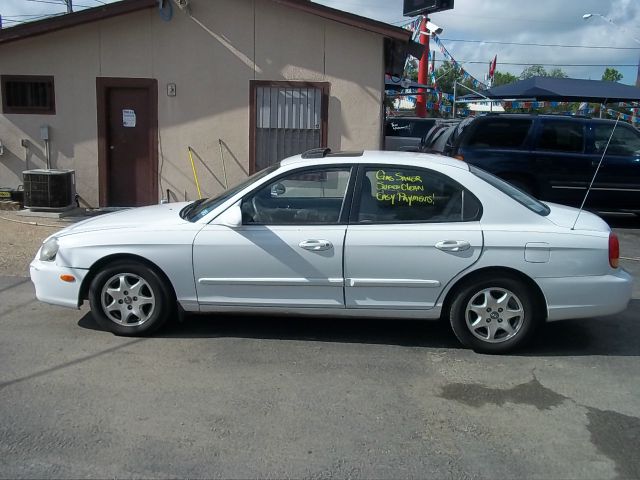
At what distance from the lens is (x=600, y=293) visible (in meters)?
4.80

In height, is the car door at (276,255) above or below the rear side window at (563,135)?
below

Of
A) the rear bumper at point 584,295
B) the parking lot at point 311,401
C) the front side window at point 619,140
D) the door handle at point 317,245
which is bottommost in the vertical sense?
the parking lot at point 311,401

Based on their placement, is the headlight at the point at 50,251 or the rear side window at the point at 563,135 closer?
the headlight at the point at 50,251

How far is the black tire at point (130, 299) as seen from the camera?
5031 millimetres

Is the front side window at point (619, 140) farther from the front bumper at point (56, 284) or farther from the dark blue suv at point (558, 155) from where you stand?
the front bumper at point (56, 284)

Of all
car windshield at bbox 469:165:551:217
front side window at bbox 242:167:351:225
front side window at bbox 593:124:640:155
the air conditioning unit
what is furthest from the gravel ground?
front side window at bbox 593:124:640:155

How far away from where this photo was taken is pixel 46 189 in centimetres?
1036

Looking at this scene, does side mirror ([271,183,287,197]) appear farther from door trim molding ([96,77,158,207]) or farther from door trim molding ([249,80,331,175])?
door trim molding ([96,77,158,207])

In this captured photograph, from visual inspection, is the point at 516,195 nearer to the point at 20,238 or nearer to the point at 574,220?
the point at 574,220

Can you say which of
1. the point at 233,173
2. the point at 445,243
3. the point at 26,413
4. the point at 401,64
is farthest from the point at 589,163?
the point at 26,413

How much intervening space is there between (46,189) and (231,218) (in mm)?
6599

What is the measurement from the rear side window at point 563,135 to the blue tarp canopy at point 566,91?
6.35 m

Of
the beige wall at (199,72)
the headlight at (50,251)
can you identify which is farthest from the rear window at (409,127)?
the headlight at (50,251)

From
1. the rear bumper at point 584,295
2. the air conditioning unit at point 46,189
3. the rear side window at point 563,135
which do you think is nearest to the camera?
the rear bumper at point 584,295
